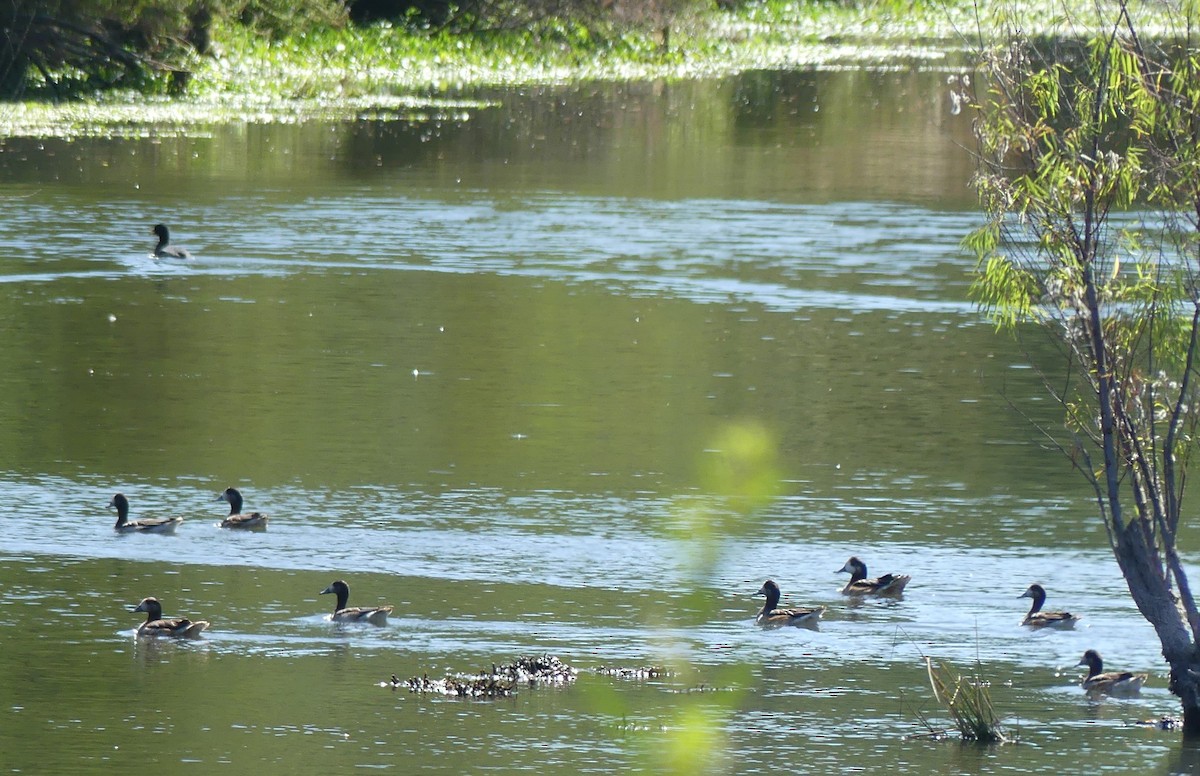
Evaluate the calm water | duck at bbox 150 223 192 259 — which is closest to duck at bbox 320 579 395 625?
the calm water

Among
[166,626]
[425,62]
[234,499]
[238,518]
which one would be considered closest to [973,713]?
[166,626]

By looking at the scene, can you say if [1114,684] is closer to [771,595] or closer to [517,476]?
[771,595]

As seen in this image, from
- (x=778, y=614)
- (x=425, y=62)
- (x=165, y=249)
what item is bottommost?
(x=778, y=614)

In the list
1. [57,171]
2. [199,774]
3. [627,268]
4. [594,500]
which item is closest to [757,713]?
[199,774]

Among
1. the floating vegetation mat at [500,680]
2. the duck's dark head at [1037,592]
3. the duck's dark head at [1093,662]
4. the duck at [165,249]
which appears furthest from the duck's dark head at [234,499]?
the duck at [165,249]

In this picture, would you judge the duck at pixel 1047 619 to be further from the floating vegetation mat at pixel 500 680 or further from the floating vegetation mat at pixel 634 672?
the floating vegetation mat at pixel 500 680

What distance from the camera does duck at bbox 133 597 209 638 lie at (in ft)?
51.0

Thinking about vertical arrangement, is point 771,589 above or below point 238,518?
below

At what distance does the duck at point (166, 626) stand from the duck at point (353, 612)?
2.92ft

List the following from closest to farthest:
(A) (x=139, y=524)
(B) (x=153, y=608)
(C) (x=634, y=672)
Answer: (C) (x=634, y=672)
(B) (x=153, y=608)
(A) (x=139, y=524)

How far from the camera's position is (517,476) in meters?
21.2

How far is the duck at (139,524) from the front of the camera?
1870cm

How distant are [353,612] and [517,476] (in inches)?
209

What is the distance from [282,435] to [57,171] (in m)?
20.7
